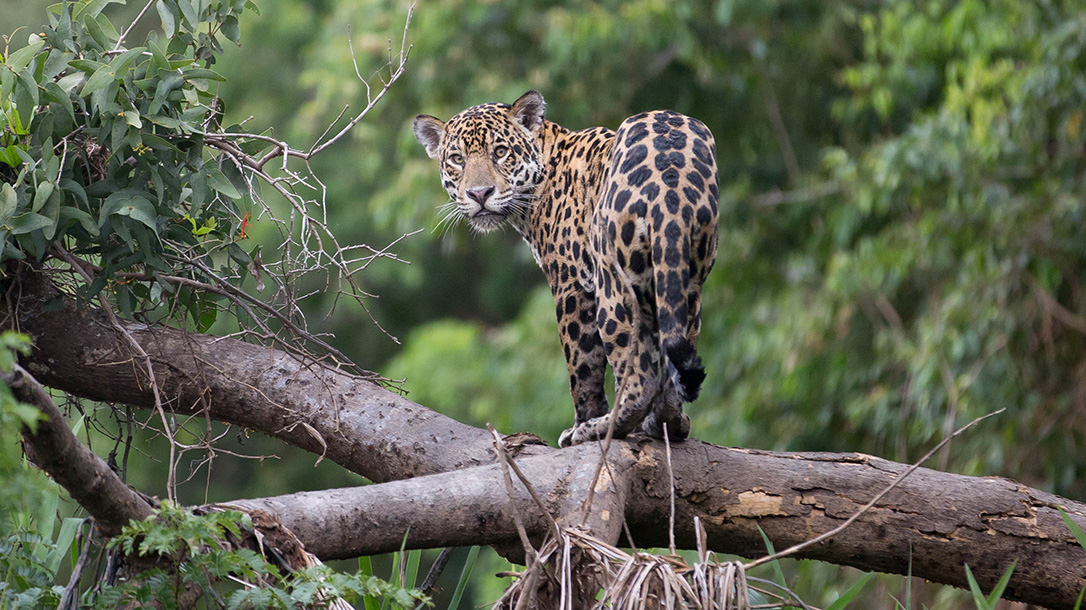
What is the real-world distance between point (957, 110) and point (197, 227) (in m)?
4.77

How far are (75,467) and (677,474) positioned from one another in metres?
1.98

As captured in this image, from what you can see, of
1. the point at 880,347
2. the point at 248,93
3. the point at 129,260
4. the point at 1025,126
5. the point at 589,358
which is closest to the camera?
the point at 129,260

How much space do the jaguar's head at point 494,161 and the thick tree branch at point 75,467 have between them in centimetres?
237

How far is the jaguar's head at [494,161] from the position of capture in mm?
4590

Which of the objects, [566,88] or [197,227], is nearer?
[197,227]

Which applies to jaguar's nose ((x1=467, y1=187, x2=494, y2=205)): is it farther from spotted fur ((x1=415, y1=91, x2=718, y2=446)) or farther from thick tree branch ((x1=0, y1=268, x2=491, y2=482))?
thick tree branch ((x1=0, y1=268, x2=491, y2=482))

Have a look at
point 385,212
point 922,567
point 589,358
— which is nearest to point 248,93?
point 385,212

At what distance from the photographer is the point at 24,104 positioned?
10.1 ft

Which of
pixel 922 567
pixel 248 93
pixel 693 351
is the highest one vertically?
pixel 248 93

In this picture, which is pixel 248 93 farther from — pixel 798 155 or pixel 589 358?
pixel 589 358

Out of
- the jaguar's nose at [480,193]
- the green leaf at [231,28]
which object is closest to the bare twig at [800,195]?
the jaguar's nose at [480,193]

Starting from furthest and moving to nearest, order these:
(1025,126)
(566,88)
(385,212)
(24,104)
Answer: (385,212) < (566,88) < (1025,126) < (24,104)

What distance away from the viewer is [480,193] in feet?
15.0

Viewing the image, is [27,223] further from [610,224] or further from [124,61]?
[610,224]
